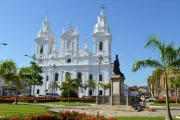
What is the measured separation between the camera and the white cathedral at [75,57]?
73.0 meters

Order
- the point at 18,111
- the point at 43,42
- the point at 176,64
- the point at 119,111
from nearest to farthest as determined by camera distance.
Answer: the point at 176,64 < the point at 18,111 < the point at 119,111 < the point at 43,42

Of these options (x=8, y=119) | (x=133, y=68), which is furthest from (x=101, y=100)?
(x=8, y=119)

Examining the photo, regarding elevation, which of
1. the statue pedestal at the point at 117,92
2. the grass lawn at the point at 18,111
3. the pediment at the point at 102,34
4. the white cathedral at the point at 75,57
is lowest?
the grass lawn at the point at 18,111

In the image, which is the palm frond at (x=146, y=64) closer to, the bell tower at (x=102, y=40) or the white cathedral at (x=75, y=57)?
the white cathedral at (x=75, y=57)

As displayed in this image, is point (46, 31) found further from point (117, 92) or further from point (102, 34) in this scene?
point (117, 92)

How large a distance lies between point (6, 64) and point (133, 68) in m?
17.9

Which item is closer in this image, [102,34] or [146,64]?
[146,64]

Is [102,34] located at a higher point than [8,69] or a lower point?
higher

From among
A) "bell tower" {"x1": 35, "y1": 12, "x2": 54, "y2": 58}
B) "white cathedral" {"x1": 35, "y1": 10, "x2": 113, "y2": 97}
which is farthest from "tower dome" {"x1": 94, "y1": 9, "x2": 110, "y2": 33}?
"bell tower" {"x1": 35, "y1": 12, "x2": 54, "y2": 58}

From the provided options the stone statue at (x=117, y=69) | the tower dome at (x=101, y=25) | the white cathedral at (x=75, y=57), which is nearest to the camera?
the stone statue at (x=117, y=69)

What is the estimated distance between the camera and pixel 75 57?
75.8 metres

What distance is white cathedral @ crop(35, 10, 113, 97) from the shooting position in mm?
73000

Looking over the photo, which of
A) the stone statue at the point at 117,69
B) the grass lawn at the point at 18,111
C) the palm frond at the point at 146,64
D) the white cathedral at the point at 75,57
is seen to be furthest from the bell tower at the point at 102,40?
the palm frond at the point at 146,64

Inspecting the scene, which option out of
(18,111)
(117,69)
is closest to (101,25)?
(117,69)
